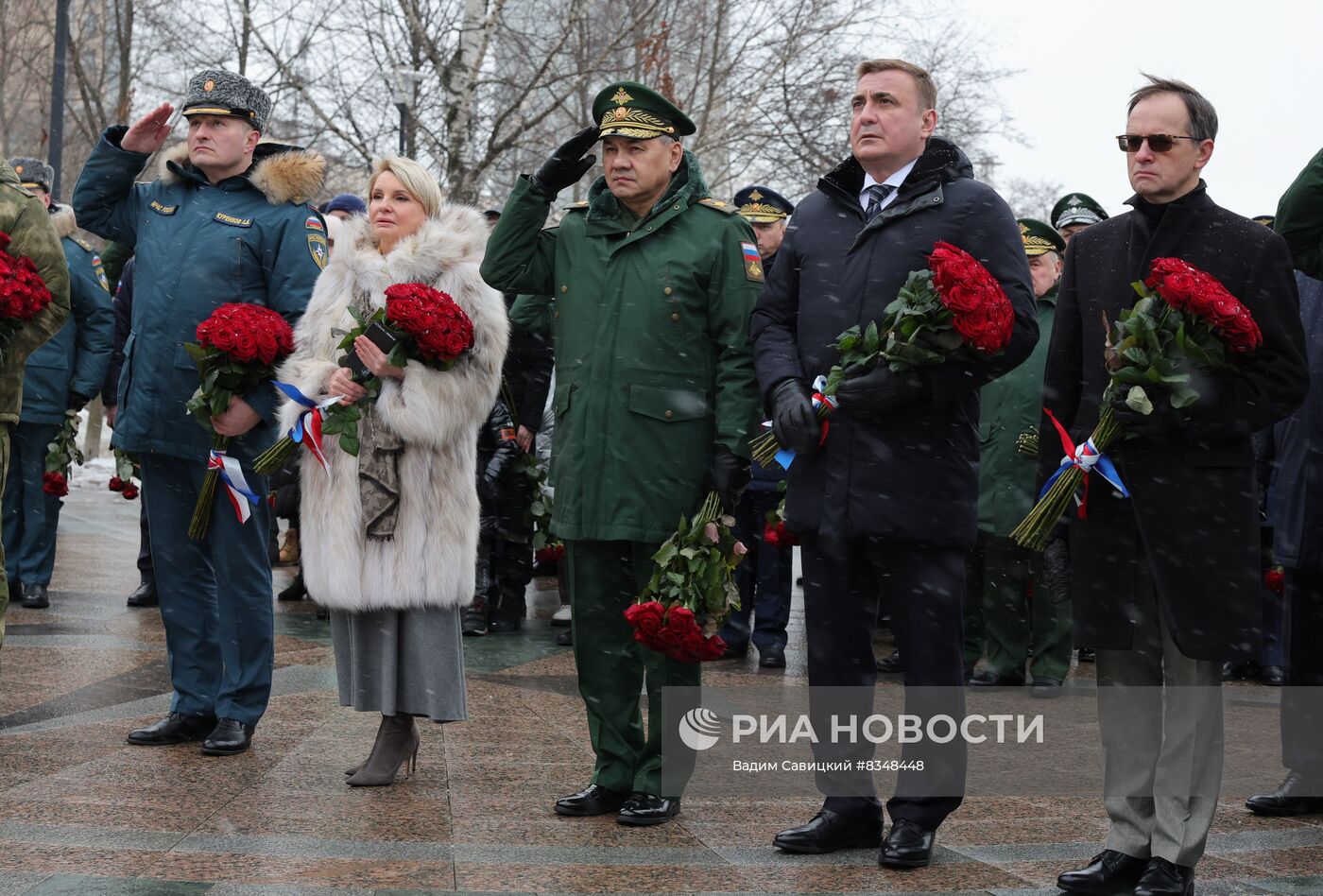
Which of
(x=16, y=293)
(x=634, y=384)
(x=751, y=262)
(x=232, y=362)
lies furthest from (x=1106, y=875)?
(x=16, y=293)

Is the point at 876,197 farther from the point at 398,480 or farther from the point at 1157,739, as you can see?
the point at 398,480

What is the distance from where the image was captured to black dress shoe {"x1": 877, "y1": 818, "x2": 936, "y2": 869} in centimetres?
485

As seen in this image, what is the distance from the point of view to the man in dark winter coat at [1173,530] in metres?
4.70

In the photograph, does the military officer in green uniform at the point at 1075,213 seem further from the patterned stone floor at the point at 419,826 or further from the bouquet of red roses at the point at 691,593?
the bouquet of red roses at the point at 691,593

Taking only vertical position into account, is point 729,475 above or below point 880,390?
below

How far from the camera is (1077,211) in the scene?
32.2 ft

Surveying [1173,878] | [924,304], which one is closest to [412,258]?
[924,304]

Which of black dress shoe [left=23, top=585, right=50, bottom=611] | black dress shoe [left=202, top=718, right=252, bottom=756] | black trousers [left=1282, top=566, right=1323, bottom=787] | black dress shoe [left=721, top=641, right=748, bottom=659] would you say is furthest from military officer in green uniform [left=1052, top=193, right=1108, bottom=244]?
black dress shoe [left=23, top=585, right=50, bottom=611]

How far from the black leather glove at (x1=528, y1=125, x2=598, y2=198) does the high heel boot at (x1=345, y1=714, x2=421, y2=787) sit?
81.4 inches

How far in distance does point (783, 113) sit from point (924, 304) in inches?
990

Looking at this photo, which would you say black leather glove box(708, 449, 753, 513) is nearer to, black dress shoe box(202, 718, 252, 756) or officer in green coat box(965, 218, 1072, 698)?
black dress shoe box(202, 718, 252, 756)

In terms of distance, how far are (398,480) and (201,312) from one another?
1236mm

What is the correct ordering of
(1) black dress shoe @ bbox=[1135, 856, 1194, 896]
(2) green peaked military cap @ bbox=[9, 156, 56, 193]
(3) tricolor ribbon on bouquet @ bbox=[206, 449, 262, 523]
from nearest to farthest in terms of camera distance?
Result: 1. (1) black dress shoe @ bbox=[1135, 856, 1194, 896]
2. (3) tricolor ribbon on bouquet @ bbox=[206, 449, 262, 523]
3. (2) green peaked military cap @ bbox=[9, 156, 56, 193]

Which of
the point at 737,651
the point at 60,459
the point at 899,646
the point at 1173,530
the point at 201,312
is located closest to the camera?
the point at 1173,530
